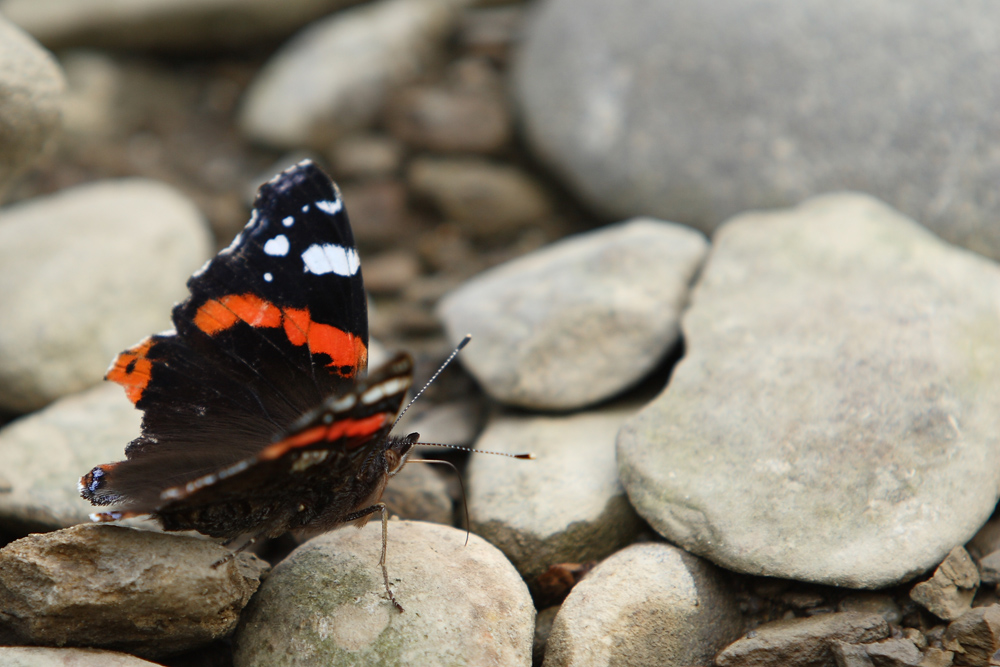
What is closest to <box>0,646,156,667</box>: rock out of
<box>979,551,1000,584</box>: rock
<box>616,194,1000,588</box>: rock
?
<box>616,194,1000,588</box>: rock

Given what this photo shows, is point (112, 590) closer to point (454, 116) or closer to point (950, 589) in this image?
point (950, 589)

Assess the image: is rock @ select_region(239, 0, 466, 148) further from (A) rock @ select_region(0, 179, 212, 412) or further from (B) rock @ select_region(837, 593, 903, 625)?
(B) rock @ select_region(837, 593, 903, 625)

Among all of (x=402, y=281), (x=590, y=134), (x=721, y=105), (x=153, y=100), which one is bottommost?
(x=402, y=281)

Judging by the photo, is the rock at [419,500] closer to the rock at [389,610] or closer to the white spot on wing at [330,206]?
the rock at [389,610]

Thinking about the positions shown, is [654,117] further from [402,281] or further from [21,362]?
[21,362]

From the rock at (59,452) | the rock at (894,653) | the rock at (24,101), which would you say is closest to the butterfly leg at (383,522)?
the rock at (59,452)

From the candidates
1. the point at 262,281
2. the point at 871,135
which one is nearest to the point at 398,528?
the point at 262,281

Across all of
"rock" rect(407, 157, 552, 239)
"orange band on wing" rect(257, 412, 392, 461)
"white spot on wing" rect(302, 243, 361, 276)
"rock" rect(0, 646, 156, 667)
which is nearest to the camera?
"orange band on wing" rect(257, 412, 392, 461)
